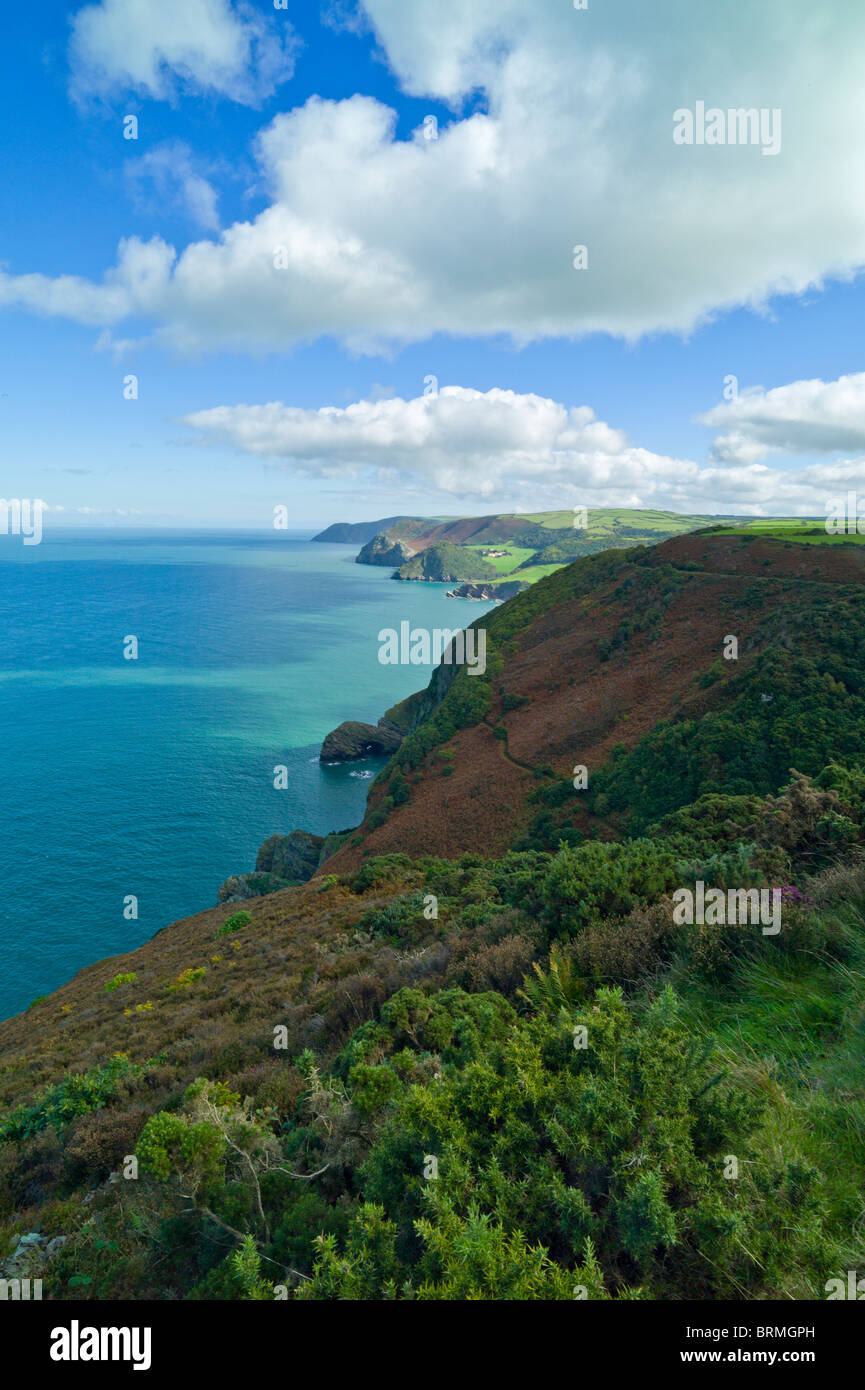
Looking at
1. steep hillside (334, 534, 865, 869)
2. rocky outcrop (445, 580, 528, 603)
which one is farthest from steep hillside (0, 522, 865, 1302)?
rocky outcrop (445, 580, 528, 603)

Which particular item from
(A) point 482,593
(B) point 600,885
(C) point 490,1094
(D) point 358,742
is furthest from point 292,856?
(A) point 482,593

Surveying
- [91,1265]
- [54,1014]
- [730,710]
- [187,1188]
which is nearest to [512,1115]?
[187,1188]

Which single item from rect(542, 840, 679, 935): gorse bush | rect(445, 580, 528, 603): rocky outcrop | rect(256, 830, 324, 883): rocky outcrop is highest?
rect(445, 580, 528, 603): rocky outcrop

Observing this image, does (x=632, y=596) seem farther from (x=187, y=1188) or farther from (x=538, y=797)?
(x=187, y=1188)

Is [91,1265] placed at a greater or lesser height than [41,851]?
greater

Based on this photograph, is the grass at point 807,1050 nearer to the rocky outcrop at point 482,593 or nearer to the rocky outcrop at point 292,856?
the rocky outcrop at point 292,856

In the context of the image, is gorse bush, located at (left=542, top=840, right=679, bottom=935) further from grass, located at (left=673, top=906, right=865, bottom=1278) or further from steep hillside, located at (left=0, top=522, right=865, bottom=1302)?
grass, located at (left=673, top=906, right=865, bottom=1278)
